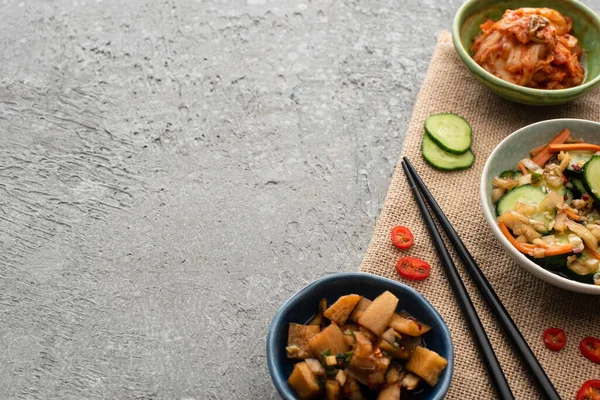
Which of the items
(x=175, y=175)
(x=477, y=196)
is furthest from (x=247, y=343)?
(x=477, y=196)

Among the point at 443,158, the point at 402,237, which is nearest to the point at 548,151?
the point at 443,158

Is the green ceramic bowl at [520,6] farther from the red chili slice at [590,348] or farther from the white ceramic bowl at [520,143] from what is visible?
the red chili slice at [590,348]

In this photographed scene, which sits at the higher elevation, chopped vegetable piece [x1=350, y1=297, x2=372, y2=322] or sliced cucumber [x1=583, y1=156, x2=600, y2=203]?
sliced cucumber [x1=583, y1=156, x2=600, y2=203]

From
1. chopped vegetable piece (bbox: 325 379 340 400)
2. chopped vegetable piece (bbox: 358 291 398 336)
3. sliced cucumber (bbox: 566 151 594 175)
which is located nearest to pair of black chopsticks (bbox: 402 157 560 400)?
chopped vegetable piece (bbox: 358 291 398 336)

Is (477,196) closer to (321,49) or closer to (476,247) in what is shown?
(476,247)

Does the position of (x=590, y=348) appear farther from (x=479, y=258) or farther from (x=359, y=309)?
(x=359, y=309)

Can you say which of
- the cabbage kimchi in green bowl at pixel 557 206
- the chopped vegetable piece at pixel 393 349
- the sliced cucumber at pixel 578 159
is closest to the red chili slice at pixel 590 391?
the cabbage kimchi in green bowl at pixel 557 206

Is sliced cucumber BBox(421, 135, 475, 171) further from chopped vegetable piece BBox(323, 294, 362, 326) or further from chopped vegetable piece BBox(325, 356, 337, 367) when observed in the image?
chopped vegetable piece BBox(325, 356, 337, 367)
